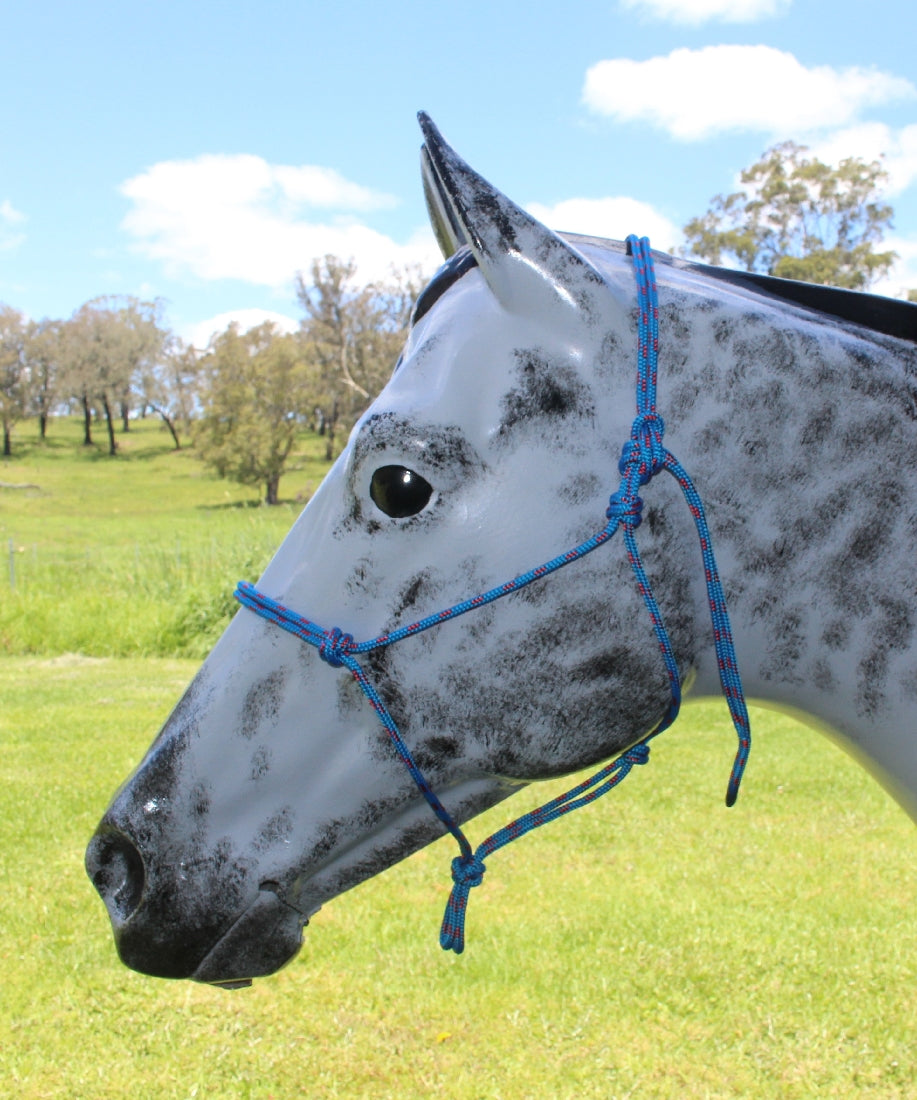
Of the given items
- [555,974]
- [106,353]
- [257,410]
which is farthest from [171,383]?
[555,974]

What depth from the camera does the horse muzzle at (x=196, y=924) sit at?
1.30 meters

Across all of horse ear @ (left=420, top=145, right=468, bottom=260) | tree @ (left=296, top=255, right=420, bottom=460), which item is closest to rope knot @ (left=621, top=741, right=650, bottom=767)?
horse ear @ (left=420, top=145, right=468, bottom=260)

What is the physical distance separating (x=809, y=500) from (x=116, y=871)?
1103 millimetres

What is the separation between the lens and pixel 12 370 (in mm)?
57094

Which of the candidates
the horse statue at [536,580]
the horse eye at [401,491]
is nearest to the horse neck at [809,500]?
the horse statue at [536,580]

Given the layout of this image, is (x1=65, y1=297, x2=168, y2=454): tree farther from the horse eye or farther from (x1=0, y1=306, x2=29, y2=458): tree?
the horse eye

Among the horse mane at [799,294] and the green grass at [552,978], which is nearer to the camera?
the horse mane at [799,294]

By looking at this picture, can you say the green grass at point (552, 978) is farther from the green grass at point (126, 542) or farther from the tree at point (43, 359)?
the tree at point (43, 359)

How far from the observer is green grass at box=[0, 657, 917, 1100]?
339 cm

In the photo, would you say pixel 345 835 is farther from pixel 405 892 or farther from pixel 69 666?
pixel 69 666

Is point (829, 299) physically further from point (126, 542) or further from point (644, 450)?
point (126, 542)

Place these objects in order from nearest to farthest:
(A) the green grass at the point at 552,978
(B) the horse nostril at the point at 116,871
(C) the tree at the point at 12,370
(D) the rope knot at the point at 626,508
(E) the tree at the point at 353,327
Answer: (D) the rope knot at the point at 626,508 < (B) the horse nostril at the point at 116,871 < (A) the green grass at the point at 552,978 < (E) the tree at the point at 353,327 < (C) the tree at the point at 12,370

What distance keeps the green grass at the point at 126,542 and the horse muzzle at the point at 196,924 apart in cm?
1027

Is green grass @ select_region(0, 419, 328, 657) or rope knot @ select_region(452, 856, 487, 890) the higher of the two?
rope knot @ select_region(452, 856, 487, 890)
